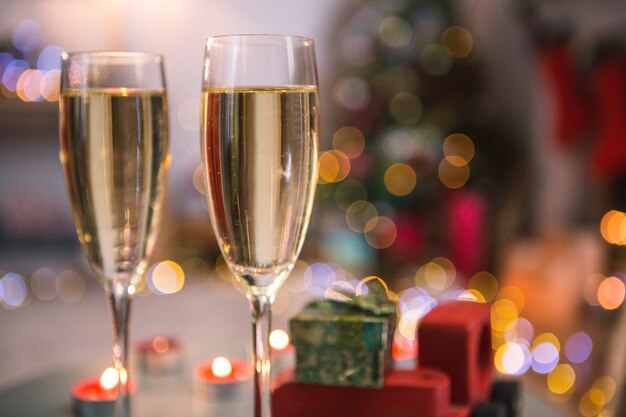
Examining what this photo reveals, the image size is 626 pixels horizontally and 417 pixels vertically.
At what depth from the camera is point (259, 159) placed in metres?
0.56

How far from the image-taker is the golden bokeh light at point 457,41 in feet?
10.9

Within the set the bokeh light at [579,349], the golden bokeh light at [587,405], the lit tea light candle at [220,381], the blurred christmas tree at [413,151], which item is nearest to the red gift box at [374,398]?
the lit tea light candle at [220,381]

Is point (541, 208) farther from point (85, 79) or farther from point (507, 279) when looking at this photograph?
point (85, 79)

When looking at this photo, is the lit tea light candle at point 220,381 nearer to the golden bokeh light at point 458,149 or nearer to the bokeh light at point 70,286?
the golden bokeh light at point 458,149

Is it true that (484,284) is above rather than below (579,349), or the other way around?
above

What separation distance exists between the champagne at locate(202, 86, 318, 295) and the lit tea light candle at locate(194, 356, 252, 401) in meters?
0.32

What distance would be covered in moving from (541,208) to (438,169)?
63 cm

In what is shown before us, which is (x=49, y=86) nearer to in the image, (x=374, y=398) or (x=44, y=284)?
(x=44, y=284)

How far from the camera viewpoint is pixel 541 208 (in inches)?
142

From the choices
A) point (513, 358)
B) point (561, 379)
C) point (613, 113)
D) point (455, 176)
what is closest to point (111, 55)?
point (513, 358)

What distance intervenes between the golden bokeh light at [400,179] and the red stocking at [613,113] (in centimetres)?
66

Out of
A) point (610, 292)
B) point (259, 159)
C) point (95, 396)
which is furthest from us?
point (610, 292)

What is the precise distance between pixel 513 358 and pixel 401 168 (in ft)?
3.54

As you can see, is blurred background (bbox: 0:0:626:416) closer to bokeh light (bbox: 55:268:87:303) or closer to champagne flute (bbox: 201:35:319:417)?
bokeh light (bbox: 55:268:87:303)
